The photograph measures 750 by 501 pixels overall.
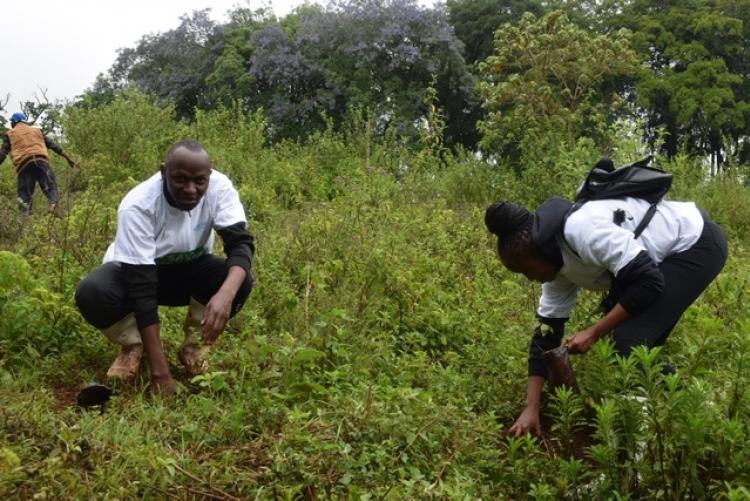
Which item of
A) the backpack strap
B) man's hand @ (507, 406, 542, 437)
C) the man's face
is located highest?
the man's face

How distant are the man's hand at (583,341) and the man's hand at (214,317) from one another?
4.97ft

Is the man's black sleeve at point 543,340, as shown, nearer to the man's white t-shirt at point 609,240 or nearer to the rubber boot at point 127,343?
the man's white t-shirt at point 609,240

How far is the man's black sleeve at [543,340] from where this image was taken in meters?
3.18

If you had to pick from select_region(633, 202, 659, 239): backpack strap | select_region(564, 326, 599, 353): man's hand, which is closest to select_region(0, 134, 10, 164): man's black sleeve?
select_region(564, 326, 599, 353): man's hand

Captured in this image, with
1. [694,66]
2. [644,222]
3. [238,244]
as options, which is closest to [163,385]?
[238,244]

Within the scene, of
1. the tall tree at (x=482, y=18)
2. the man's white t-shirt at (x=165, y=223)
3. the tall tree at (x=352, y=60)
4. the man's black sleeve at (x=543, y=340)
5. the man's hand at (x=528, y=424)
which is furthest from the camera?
the tall tree at (x=482, y=18)

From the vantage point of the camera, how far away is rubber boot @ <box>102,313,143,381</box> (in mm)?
3492

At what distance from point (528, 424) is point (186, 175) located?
1.90 metres

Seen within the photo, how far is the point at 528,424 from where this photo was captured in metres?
3.08

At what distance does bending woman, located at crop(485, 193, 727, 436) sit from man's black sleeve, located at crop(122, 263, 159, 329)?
5.19 feet

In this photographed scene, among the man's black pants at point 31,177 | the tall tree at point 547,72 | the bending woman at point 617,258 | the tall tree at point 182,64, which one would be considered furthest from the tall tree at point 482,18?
the bending woman at point 617,258

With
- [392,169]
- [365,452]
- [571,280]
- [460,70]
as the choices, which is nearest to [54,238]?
[365,452]

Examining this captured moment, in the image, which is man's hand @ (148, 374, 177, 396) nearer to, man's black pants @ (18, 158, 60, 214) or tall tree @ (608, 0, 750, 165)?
man's black pants @ (18, 158, 60, 214)

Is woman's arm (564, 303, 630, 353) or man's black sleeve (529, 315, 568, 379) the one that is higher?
woman's arm (564, 303, 630, 353)
